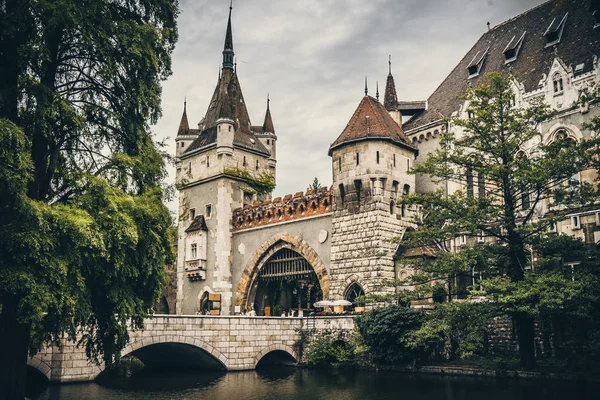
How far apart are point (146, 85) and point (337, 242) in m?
19.8

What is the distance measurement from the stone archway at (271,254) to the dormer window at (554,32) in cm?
1760

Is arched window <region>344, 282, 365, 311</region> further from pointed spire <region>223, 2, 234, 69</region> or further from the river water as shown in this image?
pointed spire <region>223, 2, 234, 69</region>

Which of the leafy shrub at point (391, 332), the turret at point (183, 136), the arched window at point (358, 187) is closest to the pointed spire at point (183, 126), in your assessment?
the turret at point (183, 136)

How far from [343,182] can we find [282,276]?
27.7 feet

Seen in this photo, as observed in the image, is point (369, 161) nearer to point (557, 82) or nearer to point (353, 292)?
point (353, 292)

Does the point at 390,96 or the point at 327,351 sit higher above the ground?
the point at 390,96

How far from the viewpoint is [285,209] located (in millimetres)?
37812

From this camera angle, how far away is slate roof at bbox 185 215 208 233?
42.5 meters

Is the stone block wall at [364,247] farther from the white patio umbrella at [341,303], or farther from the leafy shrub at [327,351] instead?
the leafy shrub at [327,351]

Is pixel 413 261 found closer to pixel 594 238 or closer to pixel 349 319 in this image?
pixel 349 319

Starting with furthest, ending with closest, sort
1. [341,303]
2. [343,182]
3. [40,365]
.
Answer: [343,182], [341,303], [40,365]

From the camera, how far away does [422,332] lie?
887 inches

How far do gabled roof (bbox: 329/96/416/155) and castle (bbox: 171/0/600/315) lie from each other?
0.27ft

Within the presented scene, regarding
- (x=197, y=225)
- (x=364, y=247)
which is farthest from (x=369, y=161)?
(x=197, y=225)
